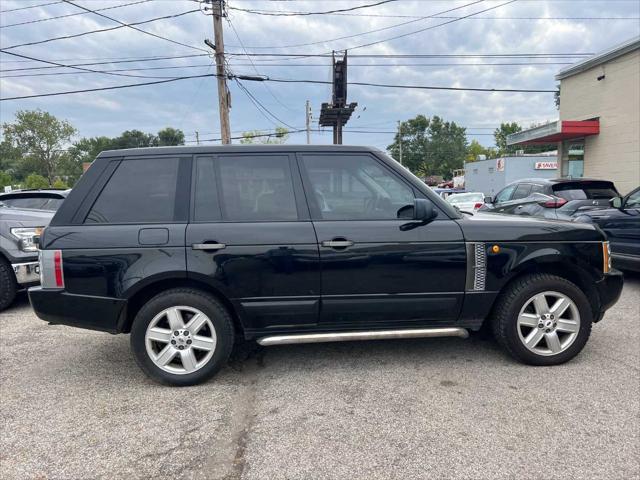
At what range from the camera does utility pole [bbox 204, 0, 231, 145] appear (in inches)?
609

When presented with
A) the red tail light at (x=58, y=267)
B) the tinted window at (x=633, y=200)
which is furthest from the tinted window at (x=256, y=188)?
the tinted window at (x=633, y=200)

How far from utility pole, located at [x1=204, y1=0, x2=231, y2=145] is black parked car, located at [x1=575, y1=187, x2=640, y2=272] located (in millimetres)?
13217

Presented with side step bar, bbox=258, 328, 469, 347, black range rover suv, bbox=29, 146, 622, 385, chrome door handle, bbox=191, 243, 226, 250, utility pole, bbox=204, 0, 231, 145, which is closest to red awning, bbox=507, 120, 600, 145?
utility pole, bbox=204, 0, 231, 145

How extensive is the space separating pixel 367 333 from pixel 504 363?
4.14 ft

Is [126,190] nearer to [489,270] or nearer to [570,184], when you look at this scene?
[489,270]

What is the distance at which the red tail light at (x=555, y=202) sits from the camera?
756 cm

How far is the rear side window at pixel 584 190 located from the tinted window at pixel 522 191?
0.81 metres

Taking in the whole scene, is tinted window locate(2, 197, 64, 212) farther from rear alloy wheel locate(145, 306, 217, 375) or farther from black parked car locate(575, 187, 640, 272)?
black parked car locate(575, 187, 640, 272)

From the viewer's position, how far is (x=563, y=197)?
25.3ft

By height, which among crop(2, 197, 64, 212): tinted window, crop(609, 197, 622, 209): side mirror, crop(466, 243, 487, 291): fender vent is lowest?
crop(466, 243, 487, 291): fender vent

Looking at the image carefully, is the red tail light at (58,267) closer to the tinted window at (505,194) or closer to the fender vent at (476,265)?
the fender vent at (476,265)

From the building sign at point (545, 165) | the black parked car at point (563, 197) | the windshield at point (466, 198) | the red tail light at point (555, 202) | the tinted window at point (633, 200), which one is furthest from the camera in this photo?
the building sign at point (545, 165)

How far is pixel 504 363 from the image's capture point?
137 inches

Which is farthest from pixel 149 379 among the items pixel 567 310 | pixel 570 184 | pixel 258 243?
pixel 570 184
